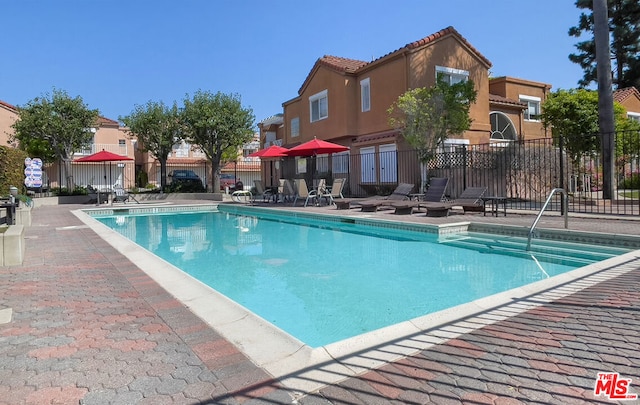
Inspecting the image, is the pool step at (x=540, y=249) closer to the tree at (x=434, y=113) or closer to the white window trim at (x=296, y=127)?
the tree at (x=434, y=113)

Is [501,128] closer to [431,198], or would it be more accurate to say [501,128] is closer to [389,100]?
[389,100]

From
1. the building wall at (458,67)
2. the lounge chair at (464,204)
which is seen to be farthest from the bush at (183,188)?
the lounge chair at (464,204)

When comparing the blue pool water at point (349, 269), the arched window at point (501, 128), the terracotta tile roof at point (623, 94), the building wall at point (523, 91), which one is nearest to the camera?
the blue pool water at point (349, 269)

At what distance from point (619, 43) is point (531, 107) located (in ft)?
48.7

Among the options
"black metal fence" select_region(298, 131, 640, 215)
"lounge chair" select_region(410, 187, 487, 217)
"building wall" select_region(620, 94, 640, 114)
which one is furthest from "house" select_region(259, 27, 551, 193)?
"building wall" select_region(620, 94, 640, 114)

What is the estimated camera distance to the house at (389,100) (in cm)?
1872

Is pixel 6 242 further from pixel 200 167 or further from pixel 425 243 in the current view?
pixel 200 167

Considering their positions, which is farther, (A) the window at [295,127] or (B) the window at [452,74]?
(A) the window at [295,127]

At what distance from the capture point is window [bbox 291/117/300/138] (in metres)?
26.3

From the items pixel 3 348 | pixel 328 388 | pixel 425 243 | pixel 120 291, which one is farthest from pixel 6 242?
pixel 425 243

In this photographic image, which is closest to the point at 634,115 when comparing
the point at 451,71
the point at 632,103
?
the point at 632,103

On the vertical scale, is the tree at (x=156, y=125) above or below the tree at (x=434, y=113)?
above

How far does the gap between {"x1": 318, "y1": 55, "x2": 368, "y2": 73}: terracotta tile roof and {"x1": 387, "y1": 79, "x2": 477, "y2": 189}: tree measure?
6.42 metres

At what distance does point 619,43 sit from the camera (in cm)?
3338
